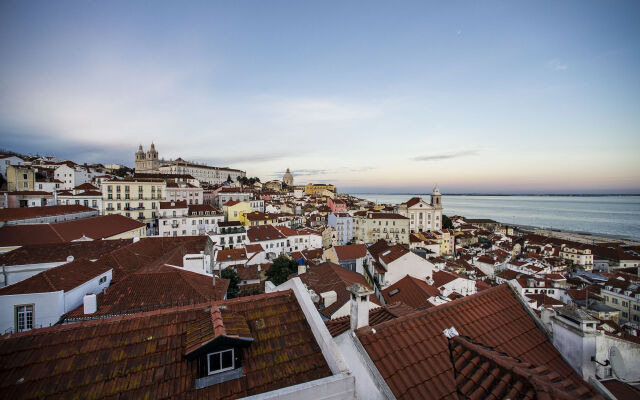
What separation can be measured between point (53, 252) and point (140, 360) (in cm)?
1431

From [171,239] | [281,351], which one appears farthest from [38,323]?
[171,239]

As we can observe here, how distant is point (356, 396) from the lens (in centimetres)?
327

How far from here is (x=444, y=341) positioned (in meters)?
3.75

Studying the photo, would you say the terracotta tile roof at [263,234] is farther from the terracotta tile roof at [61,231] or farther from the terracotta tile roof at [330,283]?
the terracotta tile roof at [330,283]

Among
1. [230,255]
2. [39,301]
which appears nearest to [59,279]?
[39,301]

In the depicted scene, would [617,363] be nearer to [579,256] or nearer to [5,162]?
[579,256]

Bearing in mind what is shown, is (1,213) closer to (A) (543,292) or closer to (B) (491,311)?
(B) (491,311)

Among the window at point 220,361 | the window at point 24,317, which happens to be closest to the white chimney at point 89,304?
the window at point 24,317

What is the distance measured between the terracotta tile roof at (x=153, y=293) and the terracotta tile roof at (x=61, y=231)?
42.1ft

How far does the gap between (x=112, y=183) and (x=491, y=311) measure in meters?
39.8

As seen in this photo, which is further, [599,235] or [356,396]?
[599,235]

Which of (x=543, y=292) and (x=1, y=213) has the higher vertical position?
(x=1, y=213)

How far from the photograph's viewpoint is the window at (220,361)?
3146 mm

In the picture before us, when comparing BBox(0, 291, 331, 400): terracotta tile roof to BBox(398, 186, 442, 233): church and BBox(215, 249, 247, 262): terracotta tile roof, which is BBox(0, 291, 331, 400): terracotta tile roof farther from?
BBox(398, 186, 442, 233): church
